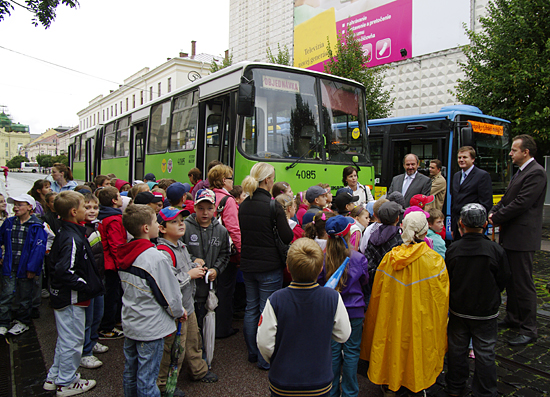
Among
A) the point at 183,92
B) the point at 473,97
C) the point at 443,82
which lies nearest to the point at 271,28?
the point at 443,82

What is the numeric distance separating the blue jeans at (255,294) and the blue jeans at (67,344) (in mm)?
1507

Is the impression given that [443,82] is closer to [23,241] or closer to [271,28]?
[271,28]

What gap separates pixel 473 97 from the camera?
12633mm

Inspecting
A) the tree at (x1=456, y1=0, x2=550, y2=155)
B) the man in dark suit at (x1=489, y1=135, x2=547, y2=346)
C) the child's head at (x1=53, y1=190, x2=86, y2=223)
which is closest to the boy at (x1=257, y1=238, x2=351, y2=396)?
the child's head at (x1=53, y1=190, x2=86, y2=223)

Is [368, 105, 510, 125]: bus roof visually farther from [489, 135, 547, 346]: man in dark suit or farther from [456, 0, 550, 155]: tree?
[489, 135, 547, 346]: man in dark suit

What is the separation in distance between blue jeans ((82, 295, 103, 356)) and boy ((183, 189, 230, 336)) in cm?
103

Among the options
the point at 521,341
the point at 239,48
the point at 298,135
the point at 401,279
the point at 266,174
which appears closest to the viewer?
the point at 401,279

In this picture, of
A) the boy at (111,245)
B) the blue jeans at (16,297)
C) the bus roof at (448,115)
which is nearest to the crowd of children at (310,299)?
the boy at (111,245)

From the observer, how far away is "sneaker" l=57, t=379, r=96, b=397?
128 inches

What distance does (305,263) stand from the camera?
7.05 feet

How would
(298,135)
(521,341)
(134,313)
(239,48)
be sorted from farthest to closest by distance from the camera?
(239,48) < (298,135) < (521,341) < (134,313)

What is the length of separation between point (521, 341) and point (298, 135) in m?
4.36

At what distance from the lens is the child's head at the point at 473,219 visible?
3088 mm

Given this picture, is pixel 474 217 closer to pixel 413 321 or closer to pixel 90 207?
pixel 413 321
